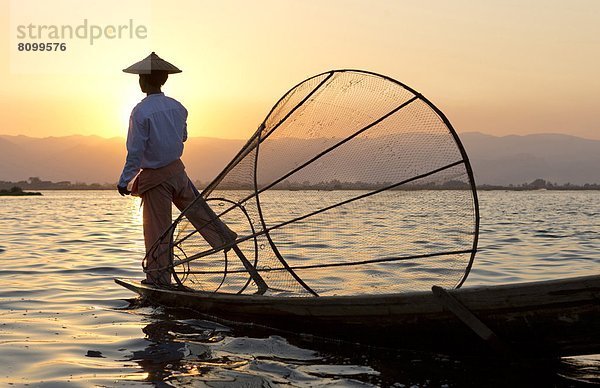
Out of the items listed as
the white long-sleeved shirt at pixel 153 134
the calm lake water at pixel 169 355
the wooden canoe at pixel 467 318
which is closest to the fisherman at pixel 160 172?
the white long-sleeved shirt at pixel 153 134

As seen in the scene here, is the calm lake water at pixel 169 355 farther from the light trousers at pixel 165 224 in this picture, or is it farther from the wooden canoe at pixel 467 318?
the light trousers at pixel 165 224

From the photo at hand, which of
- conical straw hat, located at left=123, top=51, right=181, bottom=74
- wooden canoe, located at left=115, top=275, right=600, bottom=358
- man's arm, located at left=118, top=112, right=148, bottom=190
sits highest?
conical straw hat, located at left=123, top=51, right=181, bottom=74

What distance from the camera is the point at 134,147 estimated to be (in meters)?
6.58

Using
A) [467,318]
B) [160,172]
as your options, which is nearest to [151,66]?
[160,172]

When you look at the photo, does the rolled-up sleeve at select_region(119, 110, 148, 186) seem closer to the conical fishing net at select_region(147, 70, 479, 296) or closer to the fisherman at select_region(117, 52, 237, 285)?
the fisherman at select_region(117, 52, 237, 285)

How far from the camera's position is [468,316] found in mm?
4312

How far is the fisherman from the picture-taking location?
22.1 ft

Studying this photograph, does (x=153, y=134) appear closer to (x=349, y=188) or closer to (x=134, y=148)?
(x=134, y=148)

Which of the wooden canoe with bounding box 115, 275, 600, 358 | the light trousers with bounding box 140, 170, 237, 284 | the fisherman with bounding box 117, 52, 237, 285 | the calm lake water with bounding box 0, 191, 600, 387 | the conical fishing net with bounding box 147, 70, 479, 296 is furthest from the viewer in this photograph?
the light trousers with bounding box 140, 170, 237, 284

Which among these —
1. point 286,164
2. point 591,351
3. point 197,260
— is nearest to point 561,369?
point 591,351

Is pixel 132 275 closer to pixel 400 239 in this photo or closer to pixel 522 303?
pixel 400 239

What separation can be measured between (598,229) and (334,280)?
15342mm

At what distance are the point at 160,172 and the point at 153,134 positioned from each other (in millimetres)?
374

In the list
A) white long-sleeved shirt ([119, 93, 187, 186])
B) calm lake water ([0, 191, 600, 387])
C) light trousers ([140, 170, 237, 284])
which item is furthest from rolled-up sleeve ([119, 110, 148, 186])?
calm lake water ([0, 191, 600, 387])
